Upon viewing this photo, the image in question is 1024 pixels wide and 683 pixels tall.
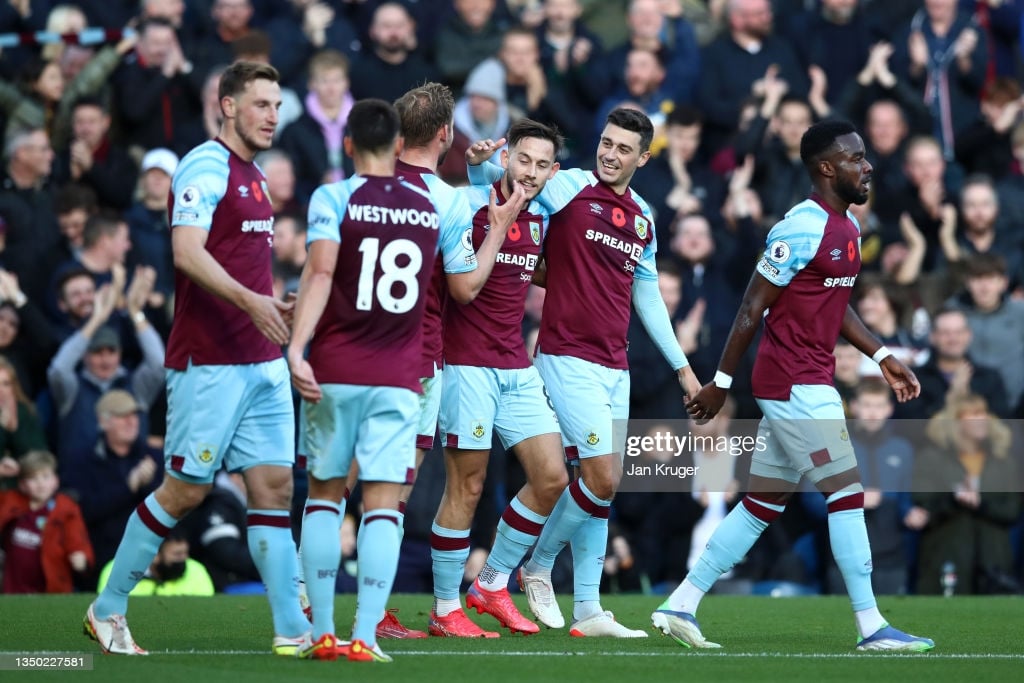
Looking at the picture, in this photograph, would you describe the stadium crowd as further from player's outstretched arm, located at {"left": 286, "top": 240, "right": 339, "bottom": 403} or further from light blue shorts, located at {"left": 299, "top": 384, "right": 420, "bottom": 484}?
player's outstretched arm, located at {"left": 286, "top": 240, "right": 339, "bottom": 403}

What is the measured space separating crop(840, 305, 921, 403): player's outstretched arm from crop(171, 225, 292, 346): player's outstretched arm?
344 centimetres

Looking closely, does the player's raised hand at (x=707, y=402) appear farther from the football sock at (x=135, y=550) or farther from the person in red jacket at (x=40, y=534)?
the person in red jacket at (x=40, y=534)

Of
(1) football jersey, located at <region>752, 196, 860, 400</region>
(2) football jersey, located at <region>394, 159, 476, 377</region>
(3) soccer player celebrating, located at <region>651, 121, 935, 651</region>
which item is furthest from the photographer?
(1) football jersey, located at <region>752, 196, 860, 400</region>

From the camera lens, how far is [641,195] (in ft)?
52.9

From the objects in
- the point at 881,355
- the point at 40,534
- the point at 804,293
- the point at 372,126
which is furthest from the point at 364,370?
the point at 40,534

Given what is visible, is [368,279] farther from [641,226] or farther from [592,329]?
[641,226]

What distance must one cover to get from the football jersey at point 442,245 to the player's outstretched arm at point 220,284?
2.66 feet

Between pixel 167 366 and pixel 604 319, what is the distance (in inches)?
109

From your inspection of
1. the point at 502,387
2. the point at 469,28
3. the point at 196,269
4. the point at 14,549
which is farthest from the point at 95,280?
the point at 196,269

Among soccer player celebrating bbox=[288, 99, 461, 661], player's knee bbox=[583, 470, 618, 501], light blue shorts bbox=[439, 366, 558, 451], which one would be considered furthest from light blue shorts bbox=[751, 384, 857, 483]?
soccer player celebrating bbox=[288, 99, 461, 661]

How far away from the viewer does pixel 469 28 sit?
1730 centimetres

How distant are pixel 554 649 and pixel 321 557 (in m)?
1.76

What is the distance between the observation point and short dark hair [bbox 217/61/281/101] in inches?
332

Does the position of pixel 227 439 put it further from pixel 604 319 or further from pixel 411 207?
pixel 604 319
